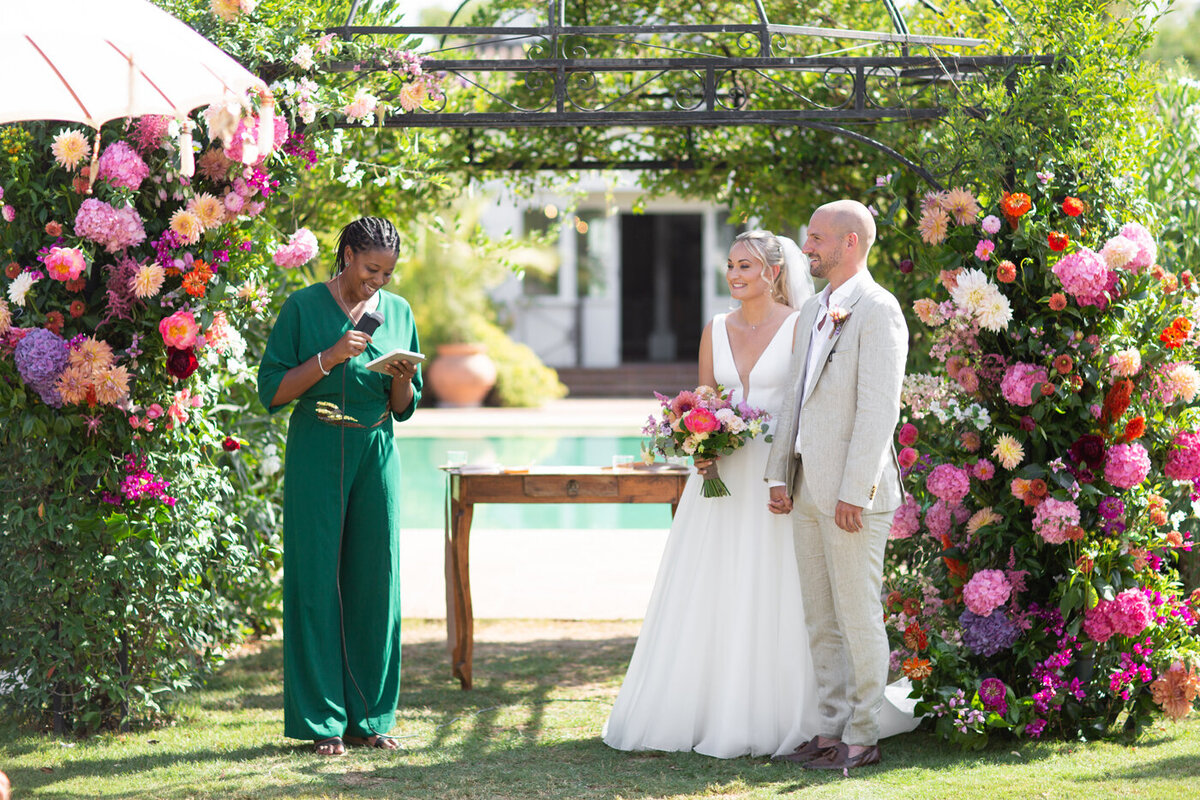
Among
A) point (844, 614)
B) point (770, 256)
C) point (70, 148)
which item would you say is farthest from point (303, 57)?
point (844, 614)

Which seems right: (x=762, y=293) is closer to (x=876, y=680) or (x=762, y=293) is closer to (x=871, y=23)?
(x=876, y=680)

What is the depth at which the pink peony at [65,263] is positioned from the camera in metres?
4.48

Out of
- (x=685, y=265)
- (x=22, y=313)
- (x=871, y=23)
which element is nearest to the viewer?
(x=22, y=313)

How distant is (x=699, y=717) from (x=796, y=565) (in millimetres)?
690

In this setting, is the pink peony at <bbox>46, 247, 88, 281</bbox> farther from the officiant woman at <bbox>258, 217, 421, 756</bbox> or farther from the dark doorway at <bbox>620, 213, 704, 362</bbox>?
the dark doorway at <bbox>620, 213, 704, 362</bbox>

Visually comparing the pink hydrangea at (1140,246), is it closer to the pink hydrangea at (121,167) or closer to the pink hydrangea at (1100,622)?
the pink hydrangea at (1100,622)

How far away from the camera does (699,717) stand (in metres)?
4.71

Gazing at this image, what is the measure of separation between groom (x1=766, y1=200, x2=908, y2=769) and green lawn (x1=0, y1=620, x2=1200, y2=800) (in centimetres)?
30

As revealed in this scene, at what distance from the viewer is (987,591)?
4582mm

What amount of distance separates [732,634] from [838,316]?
4.25 feet

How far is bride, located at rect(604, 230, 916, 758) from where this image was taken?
4.64m

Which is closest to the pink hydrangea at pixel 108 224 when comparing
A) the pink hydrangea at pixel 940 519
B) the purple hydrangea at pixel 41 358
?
the purple hydrangea at pixel 41 358

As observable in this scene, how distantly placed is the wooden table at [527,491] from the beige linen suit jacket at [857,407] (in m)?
1.43

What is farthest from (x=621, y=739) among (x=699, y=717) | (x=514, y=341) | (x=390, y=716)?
(x=514, y=341)
